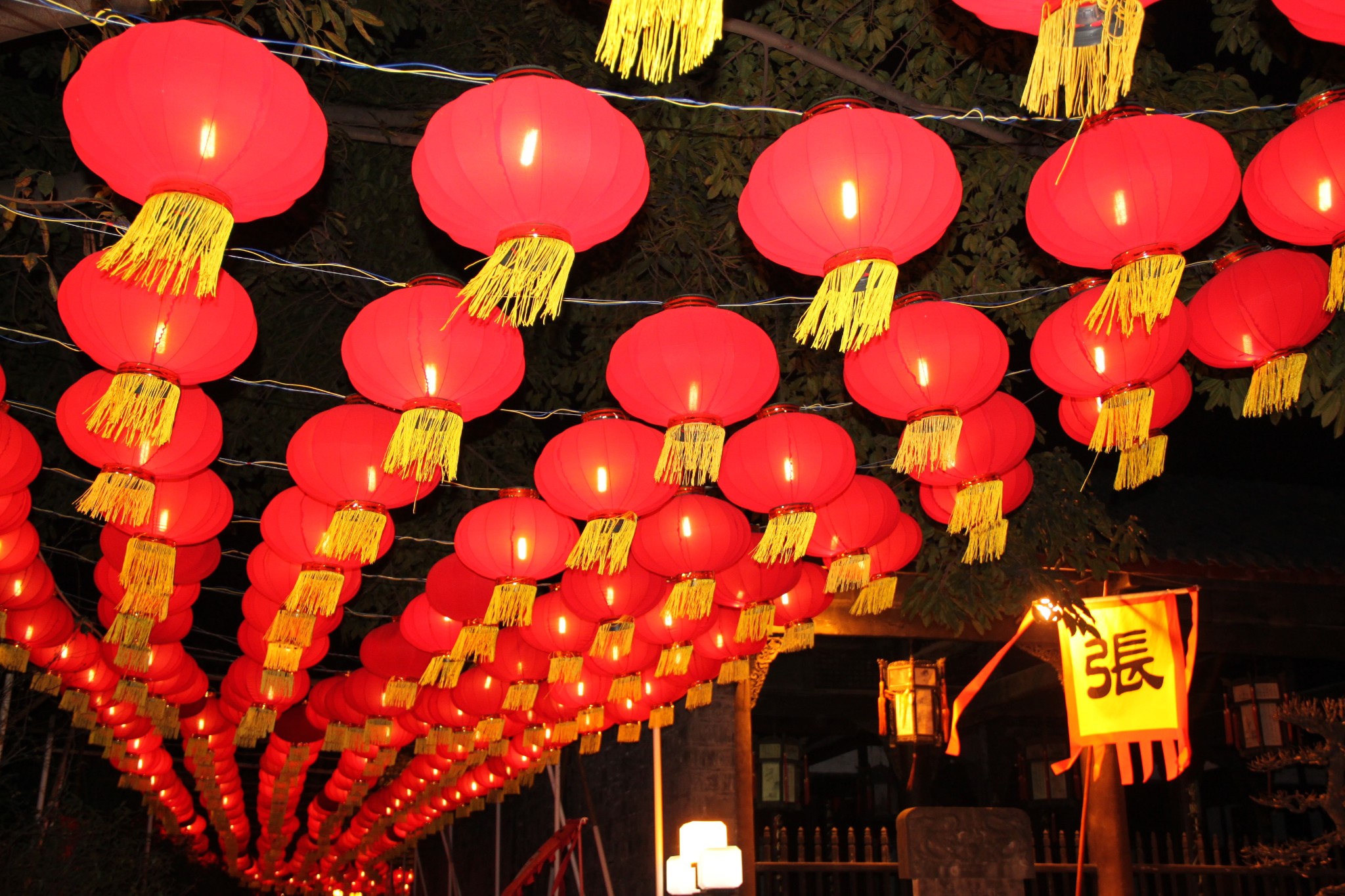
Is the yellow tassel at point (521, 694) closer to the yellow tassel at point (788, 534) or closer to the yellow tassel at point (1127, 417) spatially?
the yellow tassel at point (788, 534)

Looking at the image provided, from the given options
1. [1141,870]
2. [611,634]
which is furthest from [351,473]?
[1141,870]

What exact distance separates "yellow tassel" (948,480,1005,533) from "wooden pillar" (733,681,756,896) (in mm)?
4999

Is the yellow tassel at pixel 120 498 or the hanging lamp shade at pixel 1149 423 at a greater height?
the hanging lamp shade at pixel 1149 423

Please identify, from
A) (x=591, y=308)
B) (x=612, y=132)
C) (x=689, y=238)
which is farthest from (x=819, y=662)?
(x=612, y=132)

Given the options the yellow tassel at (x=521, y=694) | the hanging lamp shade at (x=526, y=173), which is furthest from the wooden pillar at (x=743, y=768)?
the hanging lamp shade at (x=526, y=173)

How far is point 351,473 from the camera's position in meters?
4.36

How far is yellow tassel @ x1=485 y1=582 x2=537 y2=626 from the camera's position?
196 inches

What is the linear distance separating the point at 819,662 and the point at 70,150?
9146mm

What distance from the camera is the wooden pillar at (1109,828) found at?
7.61m

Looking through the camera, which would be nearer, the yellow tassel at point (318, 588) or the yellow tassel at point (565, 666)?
the yellow tassel at point (318, 588)

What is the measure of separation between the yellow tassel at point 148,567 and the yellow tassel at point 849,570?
2960 millimetres

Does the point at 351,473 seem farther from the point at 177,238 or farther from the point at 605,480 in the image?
the point at 177,238

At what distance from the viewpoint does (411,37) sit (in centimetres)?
722

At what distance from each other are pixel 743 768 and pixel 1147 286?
6.96 metres
